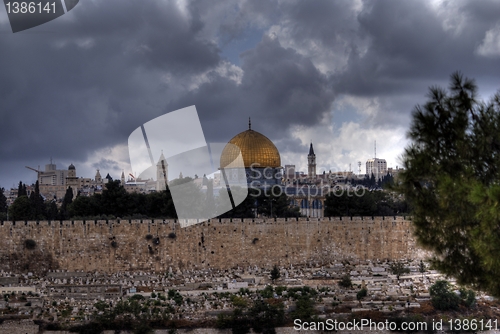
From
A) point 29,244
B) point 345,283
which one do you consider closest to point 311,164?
point 29,244

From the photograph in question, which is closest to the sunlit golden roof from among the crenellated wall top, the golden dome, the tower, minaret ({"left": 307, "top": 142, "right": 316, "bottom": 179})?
the golden dome

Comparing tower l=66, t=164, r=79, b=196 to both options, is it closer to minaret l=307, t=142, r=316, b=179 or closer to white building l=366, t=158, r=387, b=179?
minaret l=307, t=142, r=316, b=179

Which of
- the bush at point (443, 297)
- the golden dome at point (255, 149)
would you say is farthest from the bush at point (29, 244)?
the golden dome at point (255, 149)

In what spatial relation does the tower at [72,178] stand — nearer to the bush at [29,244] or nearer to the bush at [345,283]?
the bush at [29,244]

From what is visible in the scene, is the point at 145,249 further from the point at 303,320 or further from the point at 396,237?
the point at 396,237

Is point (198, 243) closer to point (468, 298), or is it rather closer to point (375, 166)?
point (468, 298)

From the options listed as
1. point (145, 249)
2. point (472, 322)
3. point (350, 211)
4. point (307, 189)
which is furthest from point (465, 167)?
point (307, 189)

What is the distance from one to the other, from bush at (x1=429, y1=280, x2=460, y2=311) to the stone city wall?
20.7ft

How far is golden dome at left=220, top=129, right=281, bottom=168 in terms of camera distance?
49.2m

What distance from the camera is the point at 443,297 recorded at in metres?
21.9

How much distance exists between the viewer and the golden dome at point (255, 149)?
49.2m

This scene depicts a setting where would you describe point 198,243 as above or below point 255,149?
below

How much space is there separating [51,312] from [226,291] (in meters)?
5.80

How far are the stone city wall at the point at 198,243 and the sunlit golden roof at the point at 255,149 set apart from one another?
815 inches
